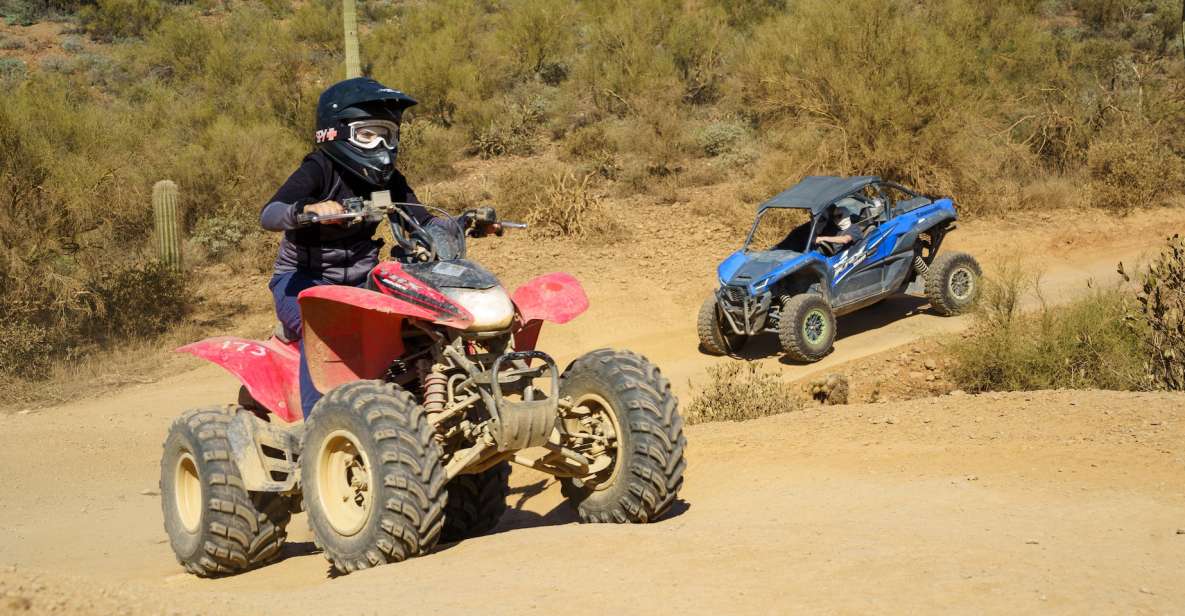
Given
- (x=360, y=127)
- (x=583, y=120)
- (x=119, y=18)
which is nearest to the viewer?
(x=360, y=127)

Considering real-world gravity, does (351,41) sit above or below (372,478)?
above

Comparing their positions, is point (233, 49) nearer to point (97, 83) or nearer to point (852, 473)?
point (97, 83)

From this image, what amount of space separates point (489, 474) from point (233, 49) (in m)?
23.3

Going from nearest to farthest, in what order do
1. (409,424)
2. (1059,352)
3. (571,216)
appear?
1. (409,424)
2. (1059,352)
3. (571,216)

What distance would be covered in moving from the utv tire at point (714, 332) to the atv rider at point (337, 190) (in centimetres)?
702

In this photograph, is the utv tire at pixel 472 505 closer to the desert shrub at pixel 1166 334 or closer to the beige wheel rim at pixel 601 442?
the beige wheel rim at pixel 601 442

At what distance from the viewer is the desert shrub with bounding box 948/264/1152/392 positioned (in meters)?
8.95

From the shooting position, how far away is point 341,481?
5.19m

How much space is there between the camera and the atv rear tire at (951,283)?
13320 mm

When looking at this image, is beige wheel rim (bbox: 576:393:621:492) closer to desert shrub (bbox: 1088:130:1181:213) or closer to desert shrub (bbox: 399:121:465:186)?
desert shrub (bbox: 399:121:465:186)

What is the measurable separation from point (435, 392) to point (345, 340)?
59 centimetres

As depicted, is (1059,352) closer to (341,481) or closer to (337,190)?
(337,190)

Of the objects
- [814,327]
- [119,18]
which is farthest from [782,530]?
[119,18]

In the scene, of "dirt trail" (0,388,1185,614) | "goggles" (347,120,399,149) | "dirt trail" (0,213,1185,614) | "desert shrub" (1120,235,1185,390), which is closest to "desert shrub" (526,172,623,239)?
"dirt trail" (0,213,1185,614)
